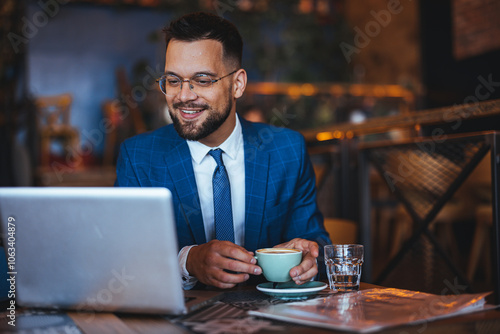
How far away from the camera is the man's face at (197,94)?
154 cm

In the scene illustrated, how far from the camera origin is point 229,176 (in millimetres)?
1678

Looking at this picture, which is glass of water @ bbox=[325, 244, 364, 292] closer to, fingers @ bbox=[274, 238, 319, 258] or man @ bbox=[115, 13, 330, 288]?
fingers @ bbox=[274, 238, 319, 258]

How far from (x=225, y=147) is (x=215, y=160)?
0.27ft

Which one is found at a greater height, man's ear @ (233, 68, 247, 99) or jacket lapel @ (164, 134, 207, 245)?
man's ear @ (233, 68, 247, 99)

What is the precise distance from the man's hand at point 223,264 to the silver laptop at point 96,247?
0.43 feet

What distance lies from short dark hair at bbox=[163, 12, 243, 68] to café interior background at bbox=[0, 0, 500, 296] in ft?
13.8

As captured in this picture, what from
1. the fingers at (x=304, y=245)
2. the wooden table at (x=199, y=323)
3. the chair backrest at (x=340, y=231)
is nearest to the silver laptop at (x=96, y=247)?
the wooden table at (x=199, y=323)

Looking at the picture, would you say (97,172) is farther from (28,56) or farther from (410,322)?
(410,322)

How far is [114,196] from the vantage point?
81 cm

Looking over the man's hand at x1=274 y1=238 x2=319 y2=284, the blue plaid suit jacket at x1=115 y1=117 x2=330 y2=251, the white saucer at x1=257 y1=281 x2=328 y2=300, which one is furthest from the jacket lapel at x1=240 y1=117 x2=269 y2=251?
the white saucer at x1=257 y1=281 x2=328 y2=300

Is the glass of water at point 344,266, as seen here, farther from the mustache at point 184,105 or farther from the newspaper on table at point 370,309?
the mustache at point 184,105

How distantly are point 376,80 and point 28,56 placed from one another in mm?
5002

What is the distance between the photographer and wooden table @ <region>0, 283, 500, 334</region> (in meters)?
0.78

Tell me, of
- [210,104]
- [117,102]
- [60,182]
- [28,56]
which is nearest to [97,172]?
[60,182]
